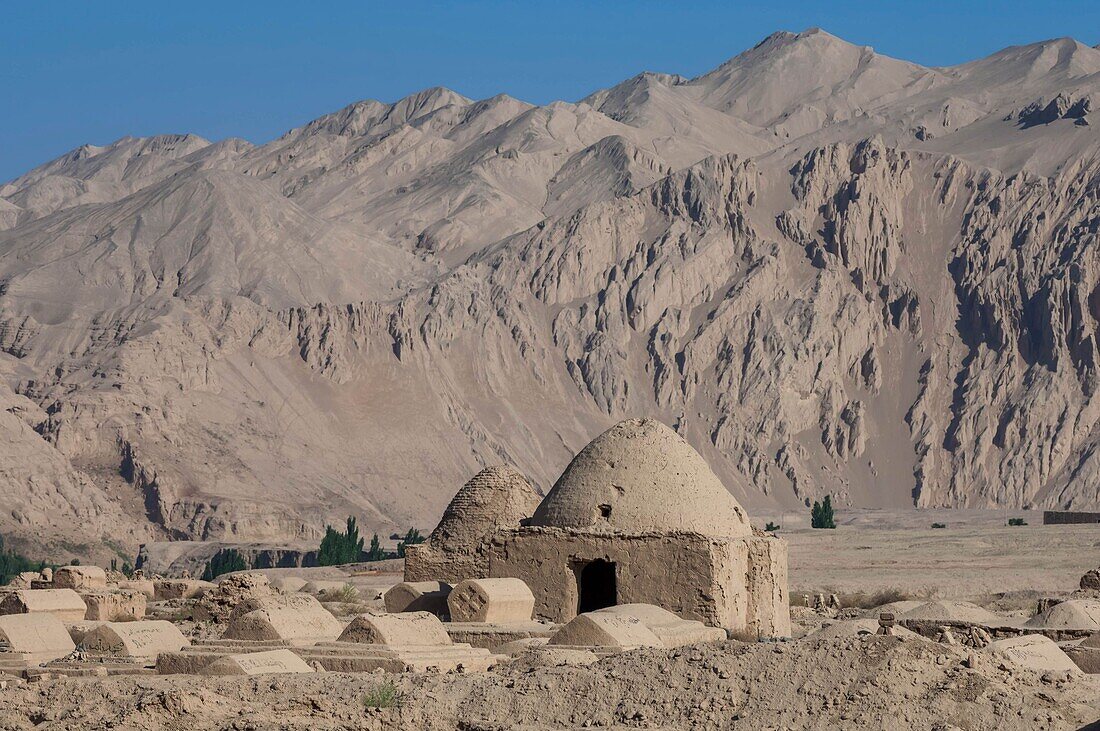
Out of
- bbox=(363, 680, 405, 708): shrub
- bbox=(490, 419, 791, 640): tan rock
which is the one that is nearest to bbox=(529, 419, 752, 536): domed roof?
bbox=(490, 419, 791, 640): tan rock

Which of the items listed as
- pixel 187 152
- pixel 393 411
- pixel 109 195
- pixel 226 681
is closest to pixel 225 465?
pixel 393 411

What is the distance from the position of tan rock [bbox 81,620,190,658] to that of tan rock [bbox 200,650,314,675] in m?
2.28

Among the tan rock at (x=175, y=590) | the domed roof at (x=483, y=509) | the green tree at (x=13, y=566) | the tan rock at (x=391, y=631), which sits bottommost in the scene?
the tan rock at (x=391, y=631)

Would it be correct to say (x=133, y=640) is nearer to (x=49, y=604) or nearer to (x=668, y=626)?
(x=668, y=626)

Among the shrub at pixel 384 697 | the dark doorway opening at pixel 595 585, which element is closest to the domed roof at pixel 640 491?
the dark doorway opening at pixel 595 585

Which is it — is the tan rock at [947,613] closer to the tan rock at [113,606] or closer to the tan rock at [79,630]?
the tan rock at [79,630]

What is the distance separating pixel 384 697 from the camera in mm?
12828

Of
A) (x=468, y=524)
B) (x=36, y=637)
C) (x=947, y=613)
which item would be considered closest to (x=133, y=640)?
(x=36, y=637)

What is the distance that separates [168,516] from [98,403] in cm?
722

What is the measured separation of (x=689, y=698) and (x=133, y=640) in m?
7.48

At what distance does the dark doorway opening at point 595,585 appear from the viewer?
23.3m

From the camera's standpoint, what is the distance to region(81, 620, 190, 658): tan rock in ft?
58.7

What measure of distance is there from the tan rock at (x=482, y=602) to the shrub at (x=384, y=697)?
326 inches

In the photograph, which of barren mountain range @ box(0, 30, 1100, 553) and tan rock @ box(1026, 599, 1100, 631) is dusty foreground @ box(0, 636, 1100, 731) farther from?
barren mountain range @ box(0, 30, 1100, 553)
